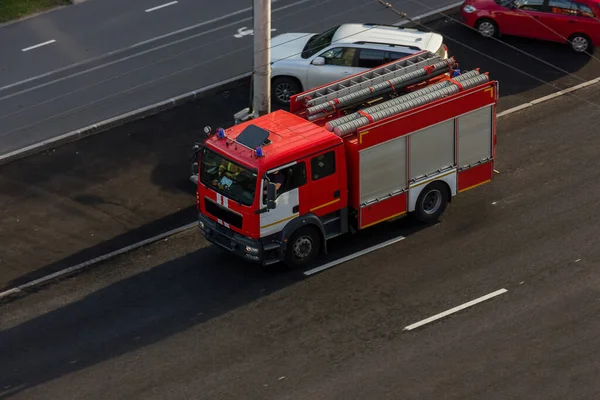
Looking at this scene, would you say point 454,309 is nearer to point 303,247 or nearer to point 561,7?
point 303,247

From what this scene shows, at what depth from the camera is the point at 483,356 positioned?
18.3 m

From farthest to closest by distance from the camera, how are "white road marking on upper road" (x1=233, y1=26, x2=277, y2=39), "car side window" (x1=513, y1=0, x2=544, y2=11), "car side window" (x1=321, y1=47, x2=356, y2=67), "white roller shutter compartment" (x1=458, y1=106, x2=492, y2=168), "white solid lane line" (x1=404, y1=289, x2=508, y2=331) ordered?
"white road marking on upper road" (x1=233, y1=26, x2=277, y2=39), "car side window" (x1=513, y1=0, x2=544, y2=11), "car side window" (x1=321, y1=47, x2=356, y2=67), "white roller shutter compartment" (x1=458, y1=106, x2=492, y2=168), "white solid lane line" (x1=404, y1=289, x2=508, y2=331)

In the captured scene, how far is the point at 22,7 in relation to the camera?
104ft

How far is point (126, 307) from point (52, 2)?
14.5m

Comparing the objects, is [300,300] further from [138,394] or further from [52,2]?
[52,2]

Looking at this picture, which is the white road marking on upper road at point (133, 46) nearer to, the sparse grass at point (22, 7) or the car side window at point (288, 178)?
the sparse grass at point (22, 7)

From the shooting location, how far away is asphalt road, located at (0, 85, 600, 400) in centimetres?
1783

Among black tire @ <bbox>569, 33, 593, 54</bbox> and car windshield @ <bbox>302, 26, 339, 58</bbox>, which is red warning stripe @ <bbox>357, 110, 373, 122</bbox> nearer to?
car windshield @ <bbox>302, 26, 339, 58</bbox>

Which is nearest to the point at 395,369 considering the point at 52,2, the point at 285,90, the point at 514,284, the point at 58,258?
the point at 514,284

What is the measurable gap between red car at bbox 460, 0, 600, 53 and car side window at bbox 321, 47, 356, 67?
15.8 feet

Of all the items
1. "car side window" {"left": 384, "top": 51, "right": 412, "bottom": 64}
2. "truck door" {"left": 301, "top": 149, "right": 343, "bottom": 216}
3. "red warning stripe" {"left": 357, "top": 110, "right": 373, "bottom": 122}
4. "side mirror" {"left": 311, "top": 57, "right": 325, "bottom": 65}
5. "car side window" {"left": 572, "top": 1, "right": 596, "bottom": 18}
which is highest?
"red warning stripe" {"left": 357, "top": 110, "right": 373, "bottom": 122}

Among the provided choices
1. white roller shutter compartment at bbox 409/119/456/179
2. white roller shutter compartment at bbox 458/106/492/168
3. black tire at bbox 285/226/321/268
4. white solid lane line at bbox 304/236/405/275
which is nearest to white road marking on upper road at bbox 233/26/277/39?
white roller shutter compartment at bbox 458/106/492/168

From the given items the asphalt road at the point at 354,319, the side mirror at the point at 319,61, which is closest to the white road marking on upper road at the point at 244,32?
the side mirror at the point at 319,61

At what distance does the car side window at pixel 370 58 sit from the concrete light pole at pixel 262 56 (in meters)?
3.69
